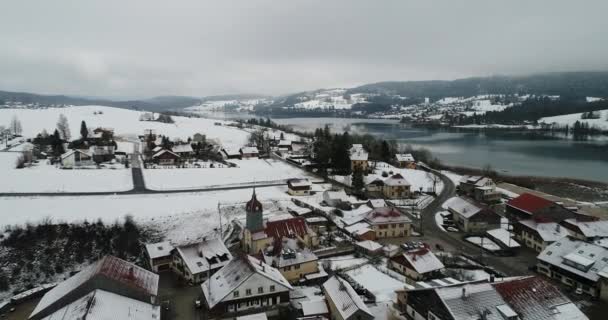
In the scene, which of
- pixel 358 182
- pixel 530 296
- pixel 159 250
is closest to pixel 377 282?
pixel 530 296

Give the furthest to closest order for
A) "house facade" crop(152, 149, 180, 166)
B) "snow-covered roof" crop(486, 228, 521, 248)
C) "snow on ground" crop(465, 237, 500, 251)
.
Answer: "house facade" crop(152, 149, 180, 166) < "snow-covered roof" crop(486, 228, 521, 248) < "snow on ground" crop(465, 237, 500, 251)

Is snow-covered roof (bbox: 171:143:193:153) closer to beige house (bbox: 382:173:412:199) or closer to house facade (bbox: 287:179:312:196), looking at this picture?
house facade (bbox: 287:179:312:196)

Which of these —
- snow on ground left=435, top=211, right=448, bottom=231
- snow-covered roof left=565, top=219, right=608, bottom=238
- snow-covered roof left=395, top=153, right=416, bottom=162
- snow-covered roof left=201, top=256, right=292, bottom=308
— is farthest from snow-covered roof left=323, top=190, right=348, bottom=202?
snow-covered roof left=395, top=153, right=416, bottom=162

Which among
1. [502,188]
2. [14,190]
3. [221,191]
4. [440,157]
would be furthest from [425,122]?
[14,190]

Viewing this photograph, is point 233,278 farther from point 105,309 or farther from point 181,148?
point 181,148

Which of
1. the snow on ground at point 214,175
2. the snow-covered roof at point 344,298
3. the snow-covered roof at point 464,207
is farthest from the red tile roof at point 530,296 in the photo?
the snow on ground at point 214,175
